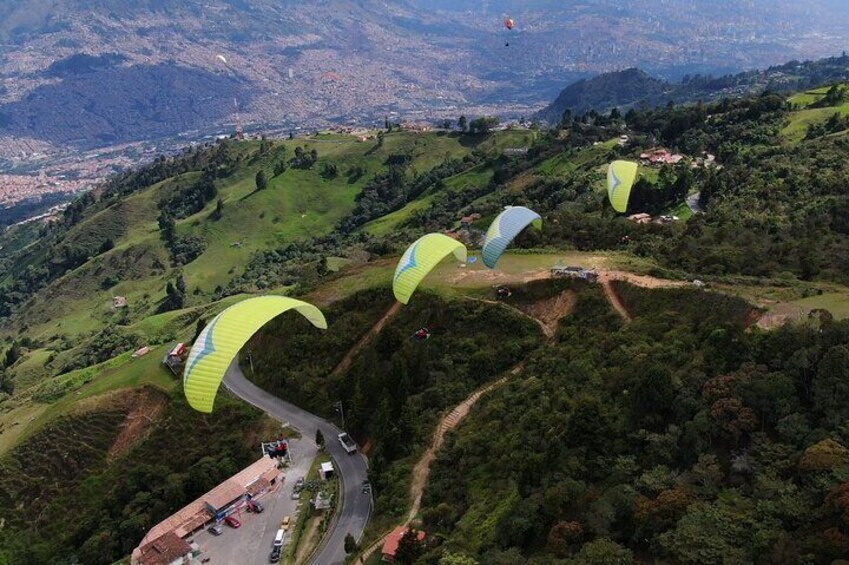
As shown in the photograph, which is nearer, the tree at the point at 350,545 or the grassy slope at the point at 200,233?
the tree at the point at 350,545

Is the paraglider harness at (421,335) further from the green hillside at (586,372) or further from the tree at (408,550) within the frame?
the tree at (408,550)

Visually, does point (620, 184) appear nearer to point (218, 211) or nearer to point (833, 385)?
point (833, 385)

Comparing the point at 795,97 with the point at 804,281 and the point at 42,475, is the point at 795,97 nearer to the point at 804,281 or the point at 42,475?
the point at 804,281

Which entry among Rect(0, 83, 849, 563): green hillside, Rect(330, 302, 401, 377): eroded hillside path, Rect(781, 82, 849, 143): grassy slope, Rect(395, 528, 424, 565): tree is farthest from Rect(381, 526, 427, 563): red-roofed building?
Rect(781, 82, 849, 143): grassy slope

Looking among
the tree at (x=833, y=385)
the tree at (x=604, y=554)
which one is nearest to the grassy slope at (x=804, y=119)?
the tree at (x=833, y=385)

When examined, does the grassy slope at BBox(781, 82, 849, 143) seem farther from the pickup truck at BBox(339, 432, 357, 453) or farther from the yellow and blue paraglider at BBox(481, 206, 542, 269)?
the pickup truck at BBox(339, 432, 357, 453)

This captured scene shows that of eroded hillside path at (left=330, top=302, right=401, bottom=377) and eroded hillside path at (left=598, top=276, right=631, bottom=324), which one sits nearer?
eroded hillside path at (left=598, top=276, right=631, bottom=324)
